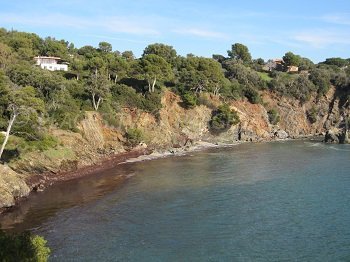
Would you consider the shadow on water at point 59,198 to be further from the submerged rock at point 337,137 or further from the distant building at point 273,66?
the distant building at point 273,66

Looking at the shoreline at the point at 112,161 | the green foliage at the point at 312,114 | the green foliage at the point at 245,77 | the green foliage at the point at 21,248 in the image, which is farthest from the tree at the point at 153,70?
the green foliage at the point at 21,248

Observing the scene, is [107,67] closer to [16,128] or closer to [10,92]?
[16,128]

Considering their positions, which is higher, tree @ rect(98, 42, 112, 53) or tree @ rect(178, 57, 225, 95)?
tree @ rect(98, 42, 112, 53)

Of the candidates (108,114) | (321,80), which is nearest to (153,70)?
(108,114)

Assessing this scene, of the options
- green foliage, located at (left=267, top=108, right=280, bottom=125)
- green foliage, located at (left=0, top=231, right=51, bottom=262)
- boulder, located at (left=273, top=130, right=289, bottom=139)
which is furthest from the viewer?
green foliage, located at (left=267, top=108, right=280, bottom=125)

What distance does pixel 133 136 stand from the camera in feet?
254

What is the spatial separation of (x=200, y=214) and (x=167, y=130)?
4977cm

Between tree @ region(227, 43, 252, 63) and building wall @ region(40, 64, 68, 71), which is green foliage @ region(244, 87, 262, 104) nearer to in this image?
tree @ region(227, 43, 252, 63)

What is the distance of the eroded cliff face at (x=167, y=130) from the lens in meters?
55.5

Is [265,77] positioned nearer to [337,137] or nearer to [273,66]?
[273,66]

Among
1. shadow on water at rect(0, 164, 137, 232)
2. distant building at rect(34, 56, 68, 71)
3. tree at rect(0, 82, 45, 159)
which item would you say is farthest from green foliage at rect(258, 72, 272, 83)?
tree at rect(0, 82, 45, 159)

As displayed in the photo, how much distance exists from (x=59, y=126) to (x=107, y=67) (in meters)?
29.0

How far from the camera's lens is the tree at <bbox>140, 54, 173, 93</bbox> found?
9000 centimetres

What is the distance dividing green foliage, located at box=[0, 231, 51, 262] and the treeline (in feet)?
89.1
